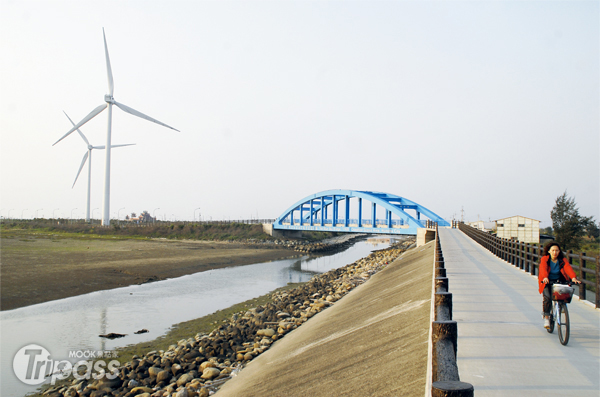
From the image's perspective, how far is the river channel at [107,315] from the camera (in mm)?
11680

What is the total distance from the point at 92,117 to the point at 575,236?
5847cm

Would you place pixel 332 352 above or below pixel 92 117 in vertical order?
below

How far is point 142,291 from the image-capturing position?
21.0 metres

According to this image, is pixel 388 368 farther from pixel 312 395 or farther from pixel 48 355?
pixel 48 355

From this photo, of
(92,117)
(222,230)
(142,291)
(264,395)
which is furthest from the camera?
(222,230)

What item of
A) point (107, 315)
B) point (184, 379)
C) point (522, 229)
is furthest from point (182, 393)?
point (522, 229)

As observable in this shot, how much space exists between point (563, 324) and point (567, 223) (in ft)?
135

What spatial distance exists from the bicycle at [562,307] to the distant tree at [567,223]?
3922cm

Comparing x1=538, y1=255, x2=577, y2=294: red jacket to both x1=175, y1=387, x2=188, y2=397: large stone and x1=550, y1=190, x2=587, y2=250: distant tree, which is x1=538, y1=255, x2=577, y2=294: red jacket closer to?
x1=175, y1=387, x2=188, y2=397: large stone

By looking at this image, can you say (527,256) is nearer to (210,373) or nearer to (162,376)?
(210,373)

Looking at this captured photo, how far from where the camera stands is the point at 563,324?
19.1ft

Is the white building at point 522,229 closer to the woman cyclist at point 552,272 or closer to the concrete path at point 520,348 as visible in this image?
the concrete path at point 520,348

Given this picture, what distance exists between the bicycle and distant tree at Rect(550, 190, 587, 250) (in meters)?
39.2

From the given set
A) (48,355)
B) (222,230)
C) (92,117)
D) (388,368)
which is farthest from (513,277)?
(222,230)
